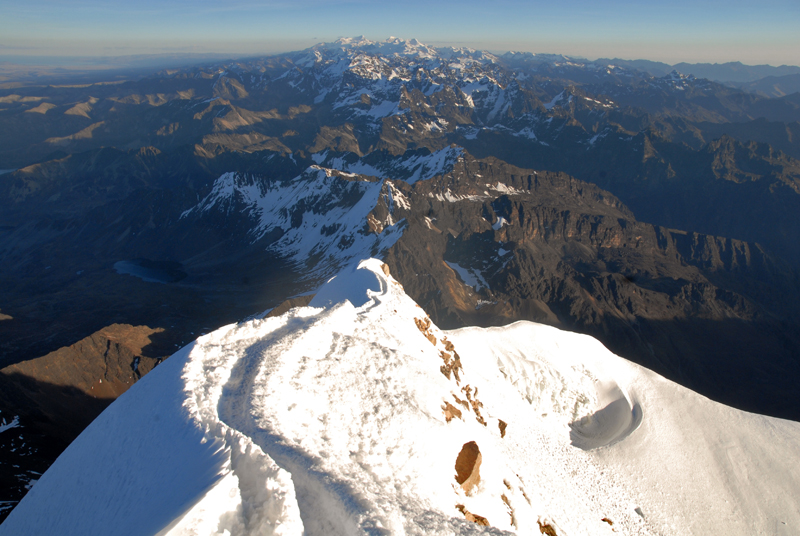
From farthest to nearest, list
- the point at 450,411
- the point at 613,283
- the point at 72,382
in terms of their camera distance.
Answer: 1. the point at 613,283
2. the point at 72,382
3. the point at 450,411

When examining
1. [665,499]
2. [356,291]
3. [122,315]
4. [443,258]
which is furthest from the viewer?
[443,258]

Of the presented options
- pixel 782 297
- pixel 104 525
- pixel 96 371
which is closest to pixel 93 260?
pixel 96 371

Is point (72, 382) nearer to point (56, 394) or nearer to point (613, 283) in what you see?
point (56, 394)

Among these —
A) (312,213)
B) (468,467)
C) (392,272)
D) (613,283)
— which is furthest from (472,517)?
(312,213)

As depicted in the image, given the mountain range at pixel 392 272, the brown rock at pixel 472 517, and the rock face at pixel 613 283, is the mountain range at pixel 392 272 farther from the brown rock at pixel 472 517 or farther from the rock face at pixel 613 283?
the brown rock at pixel 472 517

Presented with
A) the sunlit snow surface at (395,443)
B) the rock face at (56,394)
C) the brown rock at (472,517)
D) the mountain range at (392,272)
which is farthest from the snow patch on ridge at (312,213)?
the brown rock at (472,517)

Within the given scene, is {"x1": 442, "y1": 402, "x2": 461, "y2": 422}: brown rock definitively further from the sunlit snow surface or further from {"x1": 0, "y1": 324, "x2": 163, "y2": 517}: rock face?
{"x1": 0, "y1": 324, "x2": 163, "y2": 517}: rock face

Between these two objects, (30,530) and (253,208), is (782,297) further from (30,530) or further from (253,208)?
(253,208)

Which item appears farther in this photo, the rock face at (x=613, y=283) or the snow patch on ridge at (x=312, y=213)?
the snow patch on ridge at (x=312, y=213)

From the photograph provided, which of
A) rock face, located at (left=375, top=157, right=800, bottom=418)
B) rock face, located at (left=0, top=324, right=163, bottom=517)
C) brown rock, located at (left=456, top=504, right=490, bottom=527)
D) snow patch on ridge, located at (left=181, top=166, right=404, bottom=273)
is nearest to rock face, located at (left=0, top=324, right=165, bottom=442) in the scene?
rock face, located at (left=0, top=324, right=163, bottom=517)
